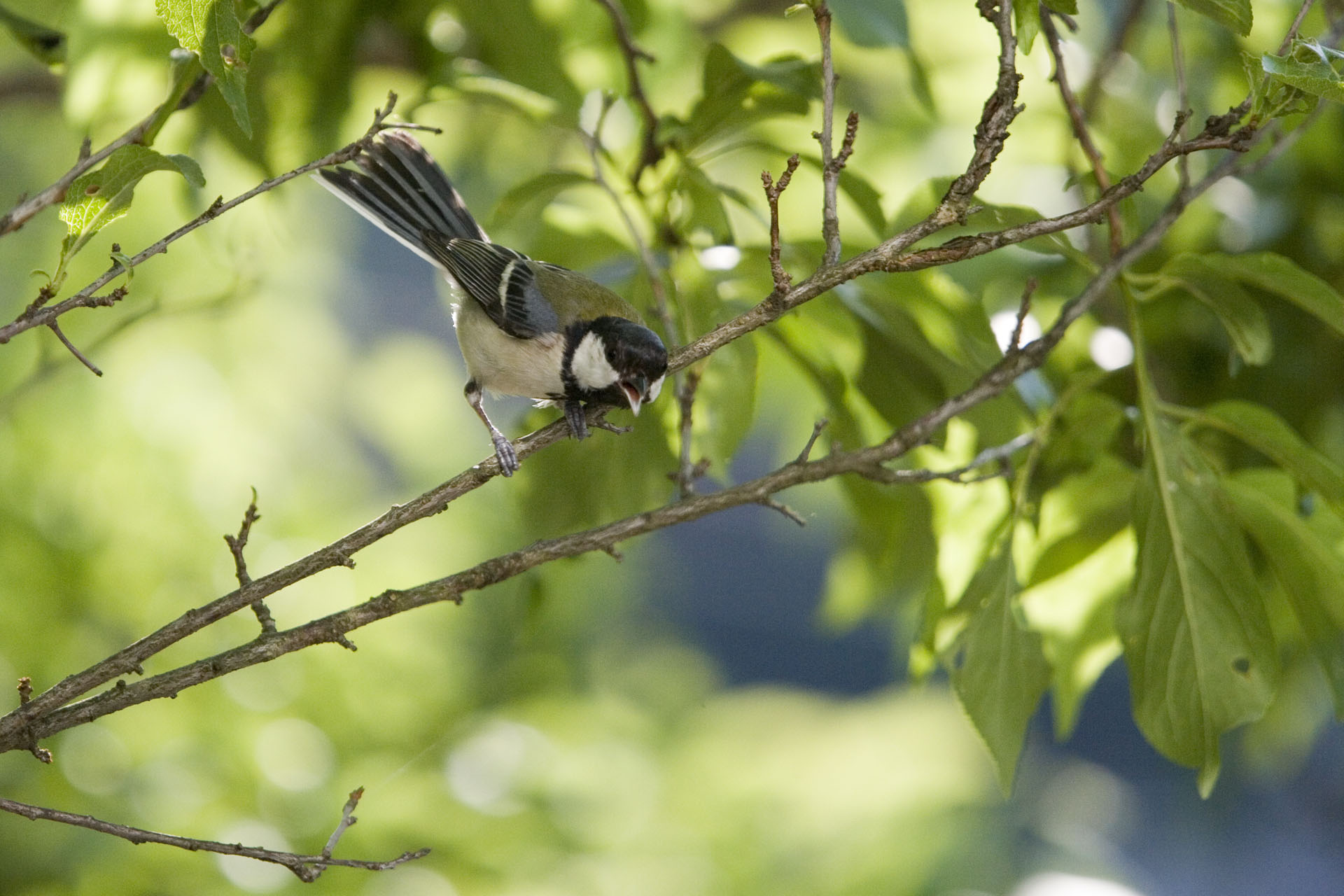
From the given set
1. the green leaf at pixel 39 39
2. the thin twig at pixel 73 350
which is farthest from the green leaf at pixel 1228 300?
the green leaf at pixel 39 39

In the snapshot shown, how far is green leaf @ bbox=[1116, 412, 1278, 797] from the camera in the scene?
1447mm

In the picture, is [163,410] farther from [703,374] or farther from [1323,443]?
[1323,443]

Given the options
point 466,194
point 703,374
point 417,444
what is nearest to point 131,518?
point 417,444

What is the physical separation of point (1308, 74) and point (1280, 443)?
2.06 feet

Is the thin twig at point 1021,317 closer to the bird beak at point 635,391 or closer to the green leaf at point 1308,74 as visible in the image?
the green leaf at point 1308,74

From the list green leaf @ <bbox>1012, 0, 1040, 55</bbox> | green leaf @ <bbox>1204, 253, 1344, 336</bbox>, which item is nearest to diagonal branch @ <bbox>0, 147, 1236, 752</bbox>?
green leaf @ <bbox>1204, 253, 1344, 336</bbox>

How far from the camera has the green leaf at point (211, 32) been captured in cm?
108

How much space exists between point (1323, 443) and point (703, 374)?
1.56 m

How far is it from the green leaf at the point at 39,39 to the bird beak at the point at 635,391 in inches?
38.6

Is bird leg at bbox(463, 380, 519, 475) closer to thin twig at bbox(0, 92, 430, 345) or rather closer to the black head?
the black head

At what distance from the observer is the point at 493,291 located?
2070 millimetres

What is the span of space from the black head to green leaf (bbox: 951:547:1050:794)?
1.91ft

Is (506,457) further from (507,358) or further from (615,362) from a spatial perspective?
(507,358)

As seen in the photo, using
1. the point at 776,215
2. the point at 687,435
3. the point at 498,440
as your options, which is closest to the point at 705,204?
the point at 687,435
